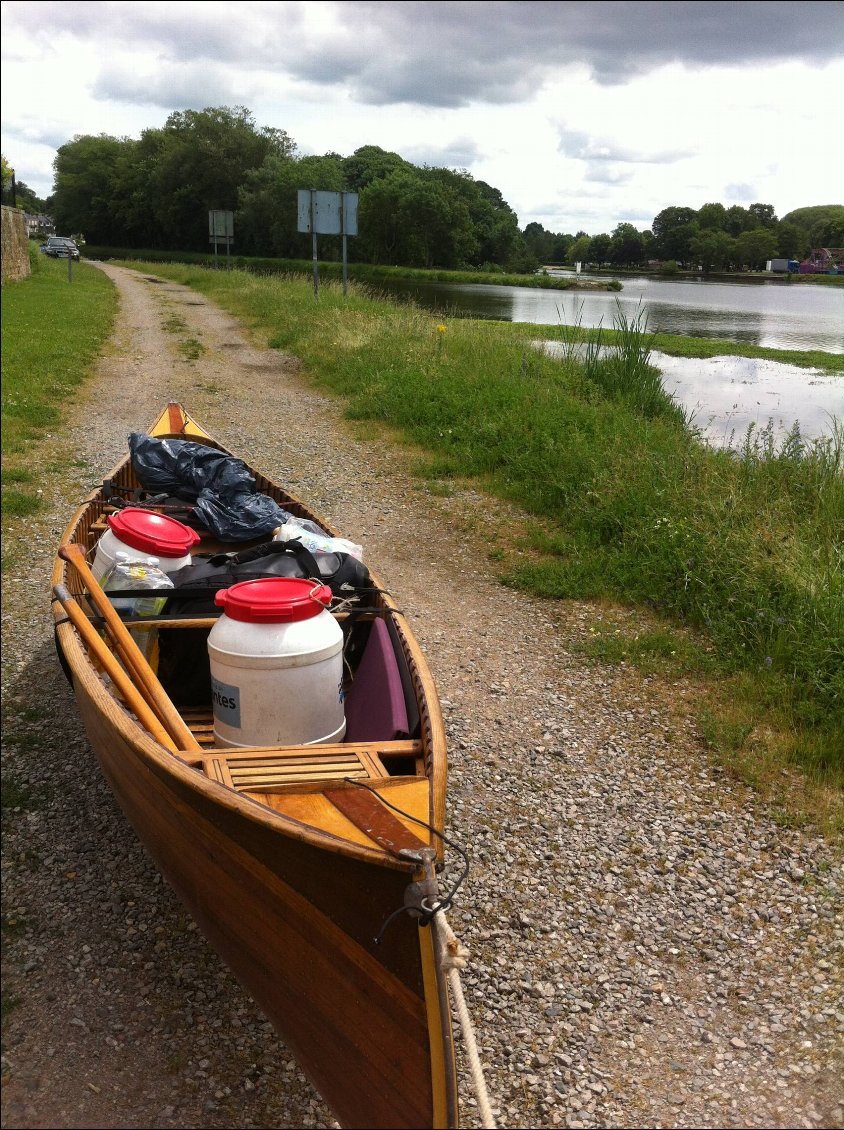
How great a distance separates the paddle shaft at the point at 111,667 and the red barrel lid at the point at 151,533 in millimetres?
474

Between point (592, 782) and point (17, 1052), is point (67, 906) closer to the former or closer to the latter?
point (17, 1052)

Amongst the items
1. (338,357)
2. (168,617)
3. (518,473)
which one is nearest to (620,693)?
(168,617)

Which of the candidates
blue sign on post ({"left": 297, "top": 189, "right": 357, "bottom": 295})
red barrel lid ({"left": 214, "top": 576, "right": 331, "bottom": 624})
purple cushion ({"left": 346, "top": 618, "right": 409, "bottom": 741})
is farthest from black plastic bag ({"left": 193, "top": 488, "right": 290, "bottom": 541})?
blue sign on post ({"left": 297, "top": 189, "right": 357, "bottom": 295})

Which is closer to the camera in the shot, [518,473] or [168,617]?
[168,617]

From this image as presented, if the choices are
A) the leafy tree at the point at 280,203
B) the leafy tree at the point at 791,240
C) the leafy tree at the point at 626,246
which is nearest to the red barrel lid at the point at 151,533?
the leafy tree at the point at 791,240

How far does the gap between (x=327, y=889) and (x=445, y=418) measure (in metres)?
9.05

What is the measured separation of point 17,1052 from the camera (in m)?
2.64

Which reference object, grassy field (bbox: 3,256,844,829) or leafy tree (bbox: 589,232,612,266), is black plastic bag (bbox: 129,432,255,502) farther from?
leafy tree (bbox: 589,232,612,266)

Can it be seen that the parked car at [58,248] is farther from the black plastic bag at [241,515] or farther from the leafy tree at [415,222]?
the black plastic bag at [241,515]

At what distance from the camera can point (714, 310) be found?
33.2 metres

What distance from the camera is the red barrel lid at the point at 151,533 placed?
14.5 feet

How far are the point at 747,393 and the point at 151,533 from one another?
550 inches

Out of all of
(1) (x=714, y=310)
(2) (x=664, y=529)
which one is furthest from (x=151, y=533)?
(1) (x=714, y=310)

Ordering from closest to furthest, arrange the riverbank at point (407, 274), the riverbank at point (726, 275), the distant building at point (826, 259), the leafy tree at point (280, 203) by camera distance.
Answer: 1. the distant building at point (826, 259)
2. the riverbank at point (726, 275)
3. the riverbank at point (407, 274)
4. the leafy tree at point (280, 203)
